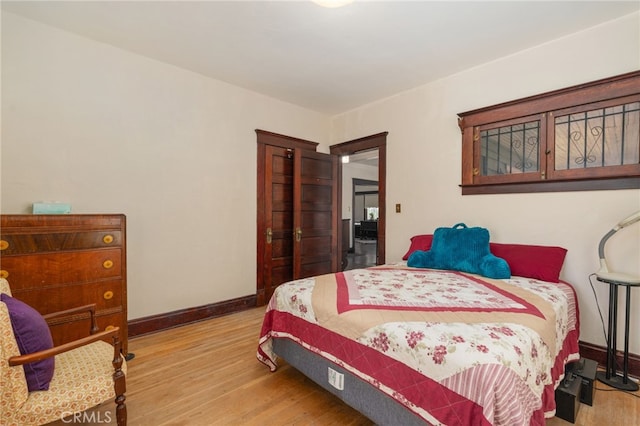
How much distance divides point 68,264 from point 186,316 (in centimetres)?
135

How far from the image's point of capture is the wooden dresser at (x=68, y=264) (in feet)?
6.21

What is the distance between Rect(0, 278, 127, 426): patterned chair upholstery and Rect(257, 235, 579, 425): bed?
3.23 ft

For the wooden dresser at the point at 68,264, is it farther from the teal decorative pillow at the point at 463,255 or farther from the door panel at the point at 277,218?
the teal decorative pillow at the point at 463,255

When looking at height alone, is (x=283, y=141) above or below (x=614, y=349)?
above

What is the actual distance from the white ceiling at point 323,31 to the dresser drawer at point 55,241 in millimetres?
1711

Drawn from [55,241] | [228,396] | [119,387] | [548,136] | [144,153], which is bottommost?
[228,396]

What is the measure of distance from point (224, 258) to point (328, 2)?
276 centimetres

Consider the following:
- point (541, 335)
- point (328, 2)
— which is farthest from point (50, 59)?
point (541, 335)

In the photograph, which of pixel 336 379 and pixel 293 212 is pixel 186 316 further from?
pixel 336 379

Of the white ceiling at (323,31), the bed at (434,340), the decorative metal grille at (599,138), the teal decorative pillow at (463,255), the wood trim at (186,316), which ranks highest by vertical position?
the white ceiling at (323,31)

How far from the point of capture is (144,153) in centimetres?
288

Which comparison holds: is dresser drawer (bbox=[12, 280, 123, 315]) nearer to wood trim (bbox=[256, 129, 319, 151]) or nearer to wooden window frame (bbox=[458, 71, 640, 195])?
wood trim (bbox=[256, 129, 319, 151])

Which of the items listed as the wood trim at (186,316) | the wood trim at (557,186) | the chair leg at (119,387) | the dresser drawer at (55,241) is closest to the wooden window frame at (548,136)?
the wood trim at (557,186)

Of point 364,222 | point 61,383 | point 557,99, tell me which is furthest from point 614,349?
point 364,222
